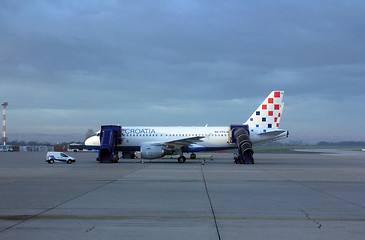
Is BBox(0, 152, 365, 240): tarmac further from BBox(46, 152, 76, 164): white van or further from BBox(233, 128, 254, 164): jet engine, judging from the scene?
BBox(233, 128, 254, 164): jet engine

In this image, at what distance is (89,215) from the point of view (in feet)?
34.8

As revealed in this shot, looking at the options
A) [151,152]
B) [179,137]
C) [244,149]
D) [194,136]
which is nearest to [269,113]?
[244,149]

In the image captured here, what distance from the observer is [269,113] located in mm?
45281

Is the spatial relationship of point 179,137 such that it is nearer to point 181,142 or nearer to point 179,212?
point 181,142

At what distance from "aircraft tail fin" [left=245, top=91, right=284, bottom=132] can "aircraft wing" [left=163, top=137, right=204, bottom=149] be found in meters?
7.57

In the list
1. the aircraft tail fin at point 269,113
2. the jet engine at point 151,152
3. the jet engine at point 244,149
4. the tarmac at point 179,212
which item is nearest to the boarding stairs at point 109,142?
the jet engine at point 151,152

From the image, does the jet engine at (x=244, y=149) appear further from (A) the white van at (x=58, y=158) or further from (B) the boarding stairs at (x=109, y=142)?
(A) the white van at (x=58, y=158)

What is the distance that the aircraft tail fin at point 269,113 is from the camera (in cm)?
4519

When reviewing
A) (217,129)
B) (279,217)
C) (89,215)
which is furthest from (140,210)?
(217,129)

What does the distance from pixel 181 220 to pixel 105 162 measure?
101 feet

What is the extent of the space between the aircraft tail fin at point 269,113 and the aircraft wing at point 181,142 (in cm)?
757

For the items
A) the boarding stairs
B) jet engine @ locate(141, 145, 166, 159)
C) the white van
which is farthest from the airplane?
the white van

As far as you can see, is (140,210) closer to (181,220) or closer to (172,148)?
(181,220)

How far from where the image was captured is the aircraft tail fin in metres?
45.2
